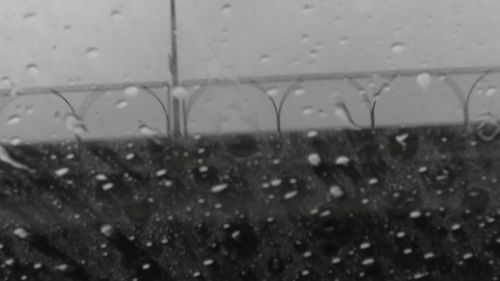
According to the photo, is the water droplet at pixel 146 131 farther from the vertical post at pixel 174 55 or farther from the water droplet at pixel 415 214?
the water droplet at pixel 415 214

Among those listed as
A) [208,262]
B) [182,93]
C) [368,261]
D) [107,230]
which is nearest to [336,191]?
[368,261]

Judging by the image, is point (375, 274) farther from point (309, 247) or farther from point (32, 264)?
point (32, 264)

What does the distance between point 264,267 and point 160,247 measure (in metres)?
0.55

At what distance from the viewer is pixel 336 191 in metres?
4.41

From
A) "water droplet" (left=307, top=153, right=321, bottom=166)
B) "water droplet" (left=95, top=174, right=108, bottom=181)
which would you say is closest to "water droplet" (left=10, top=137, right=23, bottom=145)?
"water droplet" (left=95, top=174, right=108, bottom=181)

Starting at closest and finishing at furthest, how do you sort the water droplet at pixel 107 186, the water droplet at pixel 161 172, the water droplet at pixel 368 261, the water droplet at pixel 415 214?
the water droplet at pixel 368 261 → the water droplet at pixel 415 214 → the water droplet at pixel 107 186 → the water droplet at pixel 161 172

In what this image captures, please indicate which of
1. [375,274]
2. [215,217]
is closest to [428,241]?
[375,274]

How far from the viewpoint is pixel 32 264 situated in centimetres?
380

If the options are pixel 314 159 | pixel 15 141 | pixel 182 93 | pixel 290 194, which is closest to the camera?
pixel 15 141

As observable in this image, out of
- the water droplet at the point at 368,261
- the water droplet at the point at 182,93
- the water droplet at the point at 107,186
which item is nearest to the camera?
the water droplet at the point at 368,261

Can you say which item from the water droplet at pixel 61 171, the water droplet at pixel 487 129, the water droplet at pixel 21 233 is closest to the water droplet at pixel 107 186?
the water droplet at pixel 61 171

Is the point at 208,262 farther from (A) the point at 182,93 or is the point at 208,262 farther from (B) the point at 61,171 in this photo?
(A) the point at 182,93

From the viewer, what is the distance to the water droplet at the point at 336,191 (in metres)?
4.40

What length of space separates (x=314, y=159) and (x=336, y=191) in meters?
0.28
